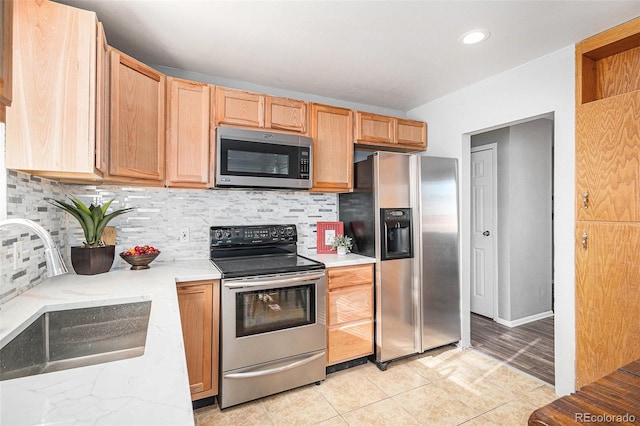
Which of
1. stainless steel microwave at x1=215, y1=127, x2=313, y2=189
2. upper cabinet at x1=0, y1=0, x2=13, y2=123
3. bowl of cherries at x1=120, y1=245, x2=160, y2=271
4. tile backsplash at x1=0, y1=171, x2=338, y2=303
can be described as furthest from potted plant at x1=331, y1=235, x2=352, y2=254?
upper cabinet at x1=0, y1=0, x2=13, y2=123

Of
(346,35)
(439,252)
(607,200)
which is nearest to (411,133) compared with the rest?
(439,252)

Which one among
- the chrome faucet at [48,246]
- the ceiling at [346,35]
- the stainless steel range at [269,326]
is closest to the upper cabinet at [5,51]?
A: the chrome faucet at [48,246]

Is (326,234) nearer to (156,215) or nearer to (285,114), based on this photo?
(285,114)

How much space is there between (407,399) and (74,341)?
201cm

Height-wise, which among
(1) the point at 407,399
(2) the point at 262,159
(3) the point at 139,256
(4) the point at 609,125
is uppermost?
(4) the point at 609,125

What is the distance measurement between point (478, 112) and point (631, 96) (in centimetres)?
108

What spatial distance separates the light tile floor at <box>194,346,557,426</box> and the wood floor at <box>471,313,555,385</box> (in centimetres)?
17

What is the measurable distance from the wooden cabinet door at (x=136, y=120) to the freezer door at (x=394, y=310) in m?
1.88

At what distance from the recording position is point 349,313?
2.62 metres

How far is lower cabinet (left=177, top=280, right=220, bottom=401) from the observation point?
2066 mm

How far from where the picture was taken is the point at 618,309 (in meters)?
1.88

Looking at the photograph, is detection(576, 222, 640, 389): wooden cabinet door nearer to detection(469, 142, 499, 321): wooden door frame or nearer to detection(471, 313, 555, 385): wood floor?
detection(471, 313, 555, 385): wood floor

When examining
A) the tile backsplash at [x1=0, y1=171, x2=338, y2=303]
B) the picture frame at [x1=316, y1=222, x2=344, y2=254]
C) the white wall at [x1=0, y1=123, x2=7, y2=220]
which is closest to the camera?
the white wall at [x1=0, y1=123, x2=7, y2=220]

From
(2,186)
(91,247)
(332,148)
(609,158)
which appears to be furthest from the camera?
(332,148)
